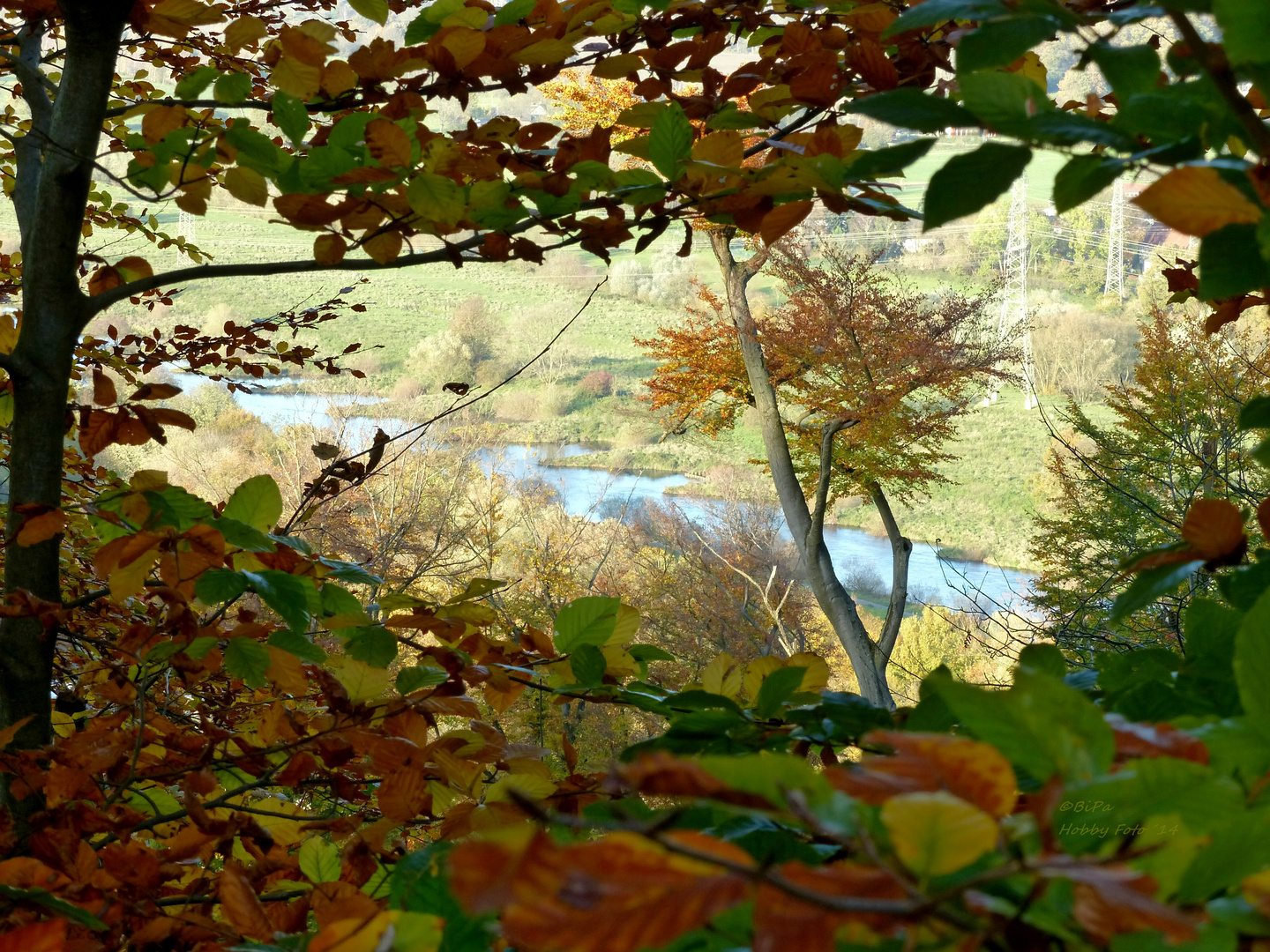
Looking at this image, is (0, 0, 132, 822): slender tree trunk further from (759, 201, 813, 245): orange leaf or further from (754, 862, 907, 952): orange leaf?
(754, 862, 907, 952): orange leaf

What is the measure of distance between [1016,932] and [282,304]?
25204mm

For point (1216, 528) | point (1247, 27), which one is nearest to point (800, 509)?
point (1216, 528)

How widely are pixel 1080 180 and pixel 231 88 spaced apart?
0.89m

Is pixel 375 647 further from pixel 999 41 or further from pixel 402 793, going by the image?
pixel 999 41

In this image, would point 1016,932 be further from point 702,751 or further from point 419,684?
point 419,684

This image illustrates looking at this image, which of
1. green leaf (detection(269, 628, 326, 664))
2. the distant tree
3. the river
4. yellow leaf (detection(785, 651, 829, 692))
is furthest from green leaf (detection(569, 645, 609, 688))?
the river

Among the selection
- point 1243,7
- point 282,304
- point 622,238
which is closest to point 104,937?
point 622,238

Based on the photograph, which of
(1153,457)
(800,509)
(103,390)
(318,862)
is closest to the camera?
(318,862)

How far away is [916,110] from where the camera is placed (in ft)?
1.20

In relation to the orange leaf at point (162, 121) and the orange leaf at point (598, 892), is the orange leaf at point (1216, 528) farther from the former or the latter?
the orange leaf at point (162, 121)

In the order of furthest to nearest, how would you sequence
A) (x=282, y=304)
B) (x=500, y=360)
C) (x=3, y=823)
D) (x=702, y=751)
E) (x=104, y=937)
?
(x=282, y=304), (x=500, y=360), (x=3, y=823), (x=104, y=937), (x=702, y=751)

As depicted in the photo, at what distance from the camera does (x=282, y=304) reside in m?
23.3

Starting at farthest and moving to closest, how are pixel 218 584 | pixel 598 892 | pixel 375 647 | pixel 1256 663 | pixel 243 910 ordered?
pixel 375 647, pixel 218 584, pixel 243 910, pixel 1256 663, pixel 598 892

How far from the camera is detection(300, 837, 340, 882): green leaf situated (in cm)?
70
